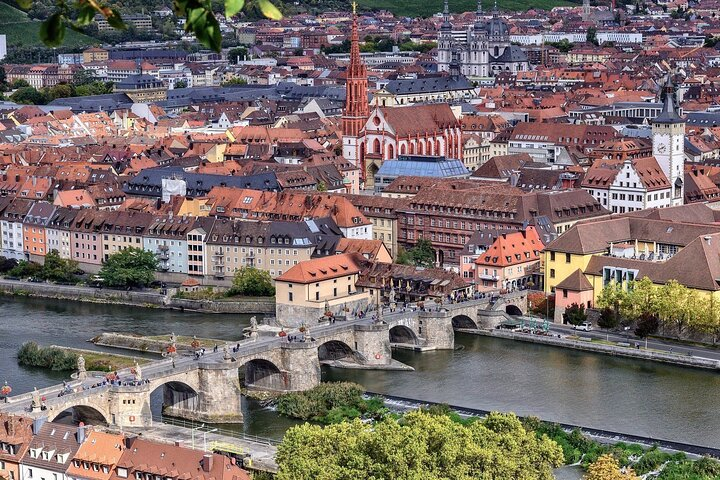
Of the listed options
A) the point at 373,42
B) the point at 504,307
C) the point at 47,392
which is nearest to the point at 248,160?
the point at 504,307

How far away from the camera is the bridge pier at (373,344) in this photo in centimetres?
3412

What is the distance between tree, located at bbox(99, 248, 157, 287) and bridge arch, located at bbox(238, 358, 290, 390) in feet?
37.1

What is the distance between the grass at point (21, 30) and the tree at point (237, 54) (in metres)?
11.9

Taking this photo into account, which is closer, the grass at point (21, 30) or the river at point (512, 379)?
the river at point (512, 379)

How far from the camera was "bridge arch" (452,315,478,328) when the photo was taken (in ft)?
124

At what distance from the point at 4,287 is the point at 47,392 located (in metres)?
18.2

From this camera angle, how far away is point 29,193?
5181 centimetres

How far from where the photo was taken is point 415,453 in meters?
19.2

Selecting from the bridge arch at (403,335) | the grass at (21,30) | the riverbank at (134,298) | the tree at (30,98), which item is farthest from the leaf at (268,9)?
the grass at (21,30)

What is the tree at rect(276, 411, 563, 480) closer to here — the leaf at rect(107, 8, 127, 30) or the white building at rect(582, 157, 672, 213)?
the leaf at rect(107, 8, 127, 30)

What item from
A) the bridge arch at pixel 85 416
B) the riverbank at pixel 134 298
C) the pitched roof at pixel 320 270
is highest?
the pitched roof at pixel 320 270

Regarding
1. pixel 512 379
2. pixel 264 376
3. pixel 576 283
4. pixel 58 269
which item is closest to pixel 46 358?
pixel 264 376

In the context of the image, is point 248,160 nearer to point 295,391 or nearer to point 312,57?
point 295,391

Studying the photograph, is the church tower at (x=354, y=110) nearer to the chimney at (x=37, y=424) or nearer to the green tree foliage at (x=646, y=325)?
the green tree foliage at (x=646, y=325)
